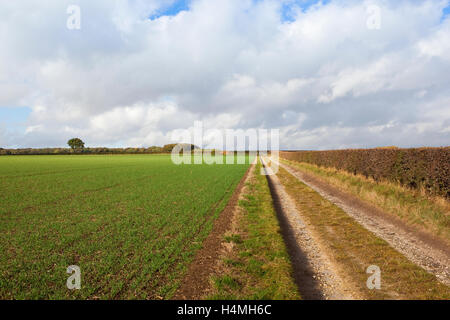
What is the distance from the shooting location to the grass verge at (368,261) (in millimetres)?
4488

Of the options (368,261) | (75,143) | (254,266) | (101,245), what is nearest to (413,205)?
(368,261)

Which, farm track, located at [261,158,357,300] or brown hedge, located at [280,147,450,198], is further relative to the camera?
brown hedge, located at [280,147,450,198]

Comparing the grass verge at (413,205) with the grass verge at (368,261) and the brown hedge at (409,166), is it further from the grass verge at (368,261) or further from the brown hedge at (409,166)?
the grass verge at (368,261)

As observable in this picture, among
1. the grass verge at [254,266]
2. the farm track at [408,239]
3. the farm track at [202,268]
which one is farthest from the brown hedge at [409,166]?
the farm track at [202,268]

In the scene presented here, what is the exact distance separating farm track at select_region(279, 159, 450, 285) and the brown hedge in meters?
3.21

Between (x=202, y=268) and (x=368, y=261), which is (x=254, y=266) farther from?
(x=368, y=261)

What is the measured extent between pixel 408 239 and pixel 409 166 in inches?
305

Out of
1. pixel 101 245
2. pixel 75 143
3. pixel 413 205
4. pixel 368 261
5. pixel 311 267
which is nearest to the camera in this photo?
pixel 311 267

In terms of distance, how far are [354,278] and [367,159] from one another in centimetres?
1684

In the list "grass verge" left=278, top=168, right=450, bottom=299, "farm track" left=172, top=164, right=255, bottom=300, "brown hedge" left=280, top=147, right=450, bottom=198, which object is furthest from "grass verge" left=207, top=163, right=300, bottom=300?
"brown hedge" left=280, top=147, right=450, bottom=198

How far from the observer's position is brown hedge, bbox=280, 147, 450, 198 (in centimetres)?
1084

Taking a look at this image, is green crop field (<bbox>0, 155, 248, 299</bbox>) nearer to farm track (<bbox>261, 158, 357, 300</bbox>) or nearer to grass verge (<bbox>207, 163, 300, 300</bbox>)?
grass verge (<bbox>207, 163, 300, 300</bbox>)

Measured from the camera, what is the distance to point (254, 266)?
5.38 metres
